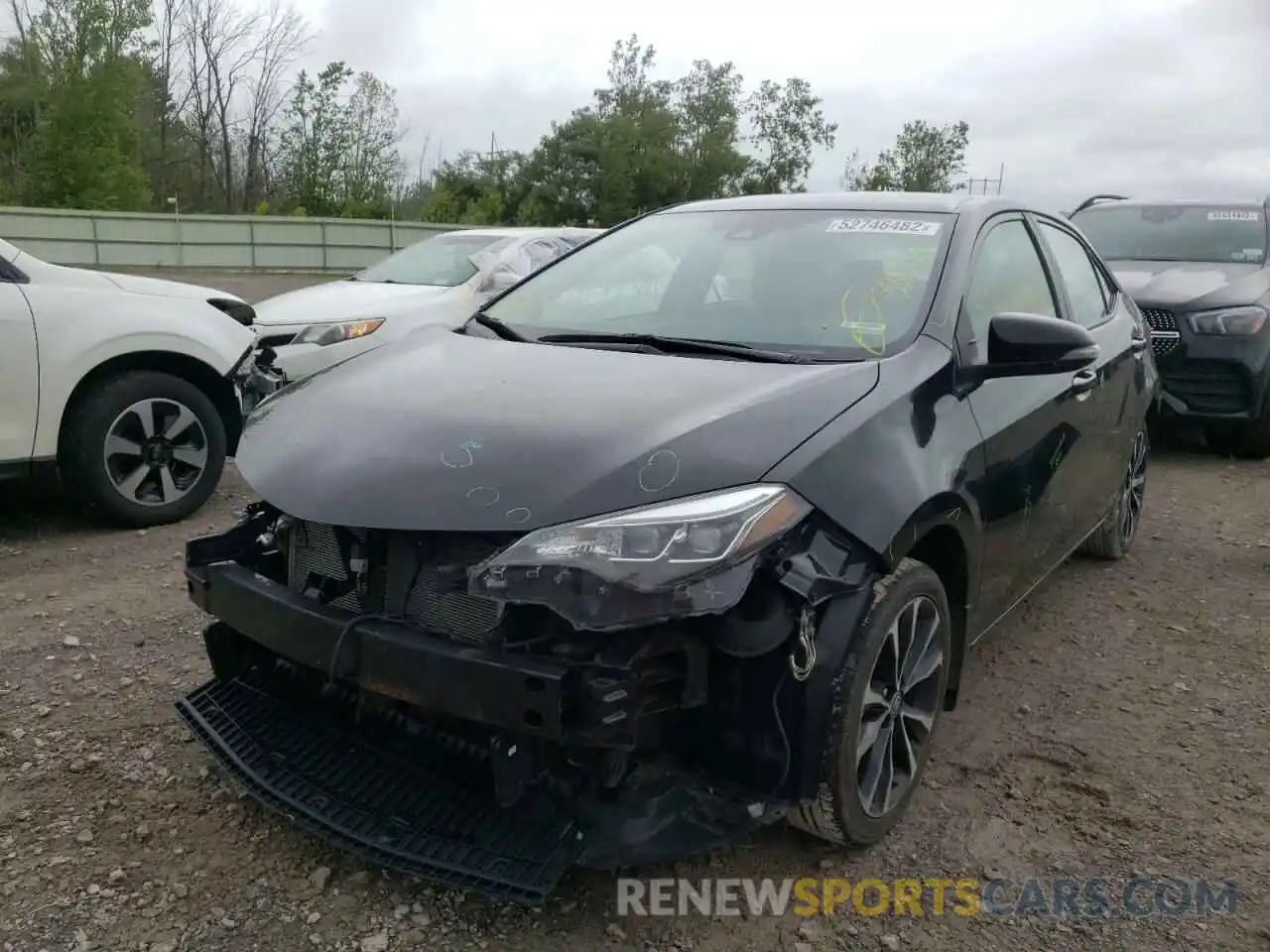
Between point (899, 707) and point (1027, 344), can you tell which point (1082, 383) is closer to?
point (1027, 344)

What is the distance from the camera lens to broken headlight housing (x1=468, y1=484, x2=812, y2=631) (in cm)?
199

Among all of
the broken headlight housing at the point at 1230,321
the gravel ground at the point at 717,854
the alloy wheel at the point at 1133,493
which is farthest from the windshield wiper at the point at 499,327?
the broken headlight housing at the point at 1230,321

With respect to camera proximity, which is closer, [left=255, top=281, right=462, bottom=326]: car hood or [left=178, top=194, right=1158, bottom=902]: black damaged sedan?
[left=178, top=194, right=1158, bottom=902]: black damaged sedan

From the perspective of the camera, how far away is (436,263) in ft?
26.8

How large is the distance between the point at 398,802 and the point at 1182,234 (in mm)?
7903

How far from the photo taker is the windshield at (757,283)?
2900 mm

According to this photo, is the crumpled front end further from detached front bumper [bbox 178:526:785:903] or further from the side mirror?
the side mirror

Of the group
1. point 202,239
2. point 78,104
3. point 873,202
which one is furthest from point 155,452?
point 78,104

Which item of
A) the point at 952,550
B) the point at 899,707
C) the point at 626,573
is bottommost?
the point at 899,707

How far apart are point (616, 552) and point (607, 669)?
0.73ft

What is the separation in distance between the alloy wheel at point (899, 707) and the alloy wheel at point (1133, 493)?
2.44 meters

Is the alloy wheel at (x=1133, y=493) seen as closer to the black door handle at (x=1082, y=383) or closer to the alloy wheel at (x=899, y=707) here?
the black door handle at (x=1082, y=383)

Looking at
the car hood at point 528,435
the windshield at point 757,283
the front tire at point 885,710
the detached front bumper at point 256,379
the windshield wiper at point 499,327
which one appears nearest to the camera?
the car hood at point 528,435

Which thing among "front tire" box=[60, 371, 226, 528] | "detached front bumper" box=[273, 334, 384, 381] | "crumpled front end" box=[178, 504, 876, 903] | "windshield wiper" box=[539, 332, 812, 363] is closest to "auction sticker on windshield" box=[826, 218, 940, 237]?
"windshield wiper" box=[539, 332, 812, 363]
